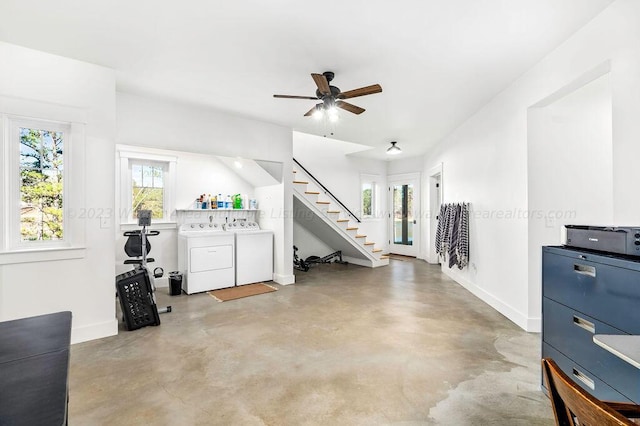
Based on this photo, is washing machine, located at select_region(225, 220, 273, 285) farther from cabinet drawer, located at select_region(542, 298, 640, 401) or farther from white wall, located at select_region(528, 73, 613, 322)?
cabinet drawer, located at select_region(542, 298, 640, 401)

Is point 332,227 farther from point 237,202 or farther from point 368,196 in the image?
point 368,196

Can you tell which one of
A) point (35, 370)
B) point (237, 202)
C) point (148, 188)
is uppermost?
point (148, 188)

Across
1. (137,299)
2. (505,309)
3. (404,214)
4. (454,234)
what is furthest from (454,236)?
(137,299)

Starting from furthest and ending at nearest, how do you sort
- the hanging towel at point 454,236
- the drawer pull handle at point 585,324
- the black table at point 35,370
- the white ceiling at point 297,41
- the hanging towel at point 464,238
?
1. the hanging towel at point 454,236
2. the hanging towel at point 464,238
3. the white ceiling at point 297,41
4. the drawer pull handle at point 585,324
5. the black table at point 35,370

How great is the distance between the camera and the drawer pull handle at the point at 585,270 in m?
1.76

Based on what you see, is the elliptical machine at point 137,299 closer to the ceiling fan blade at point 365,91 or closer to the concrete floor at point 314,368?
the concrete floor at point 314,368

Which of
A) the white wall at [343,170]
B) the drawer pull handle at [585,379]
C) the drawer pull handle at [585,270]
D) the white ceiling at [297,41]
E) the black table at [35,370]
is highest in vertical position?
the white ceiling at [297,41]

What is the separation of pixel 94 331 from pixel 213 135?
2.83 meters

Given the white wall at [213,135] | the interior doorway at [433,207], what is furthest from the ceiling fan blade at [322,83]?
the interior doorway at [433,207]

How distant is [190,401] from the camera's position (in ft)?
6.86

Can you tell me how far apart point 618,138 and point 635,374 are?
5.01 feet

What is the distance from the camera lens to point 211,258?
16.1 ft

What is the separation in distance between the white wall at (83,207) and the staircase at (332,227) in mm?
3106

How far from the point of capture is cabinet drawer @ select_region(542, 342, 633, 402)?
163 centimetres
